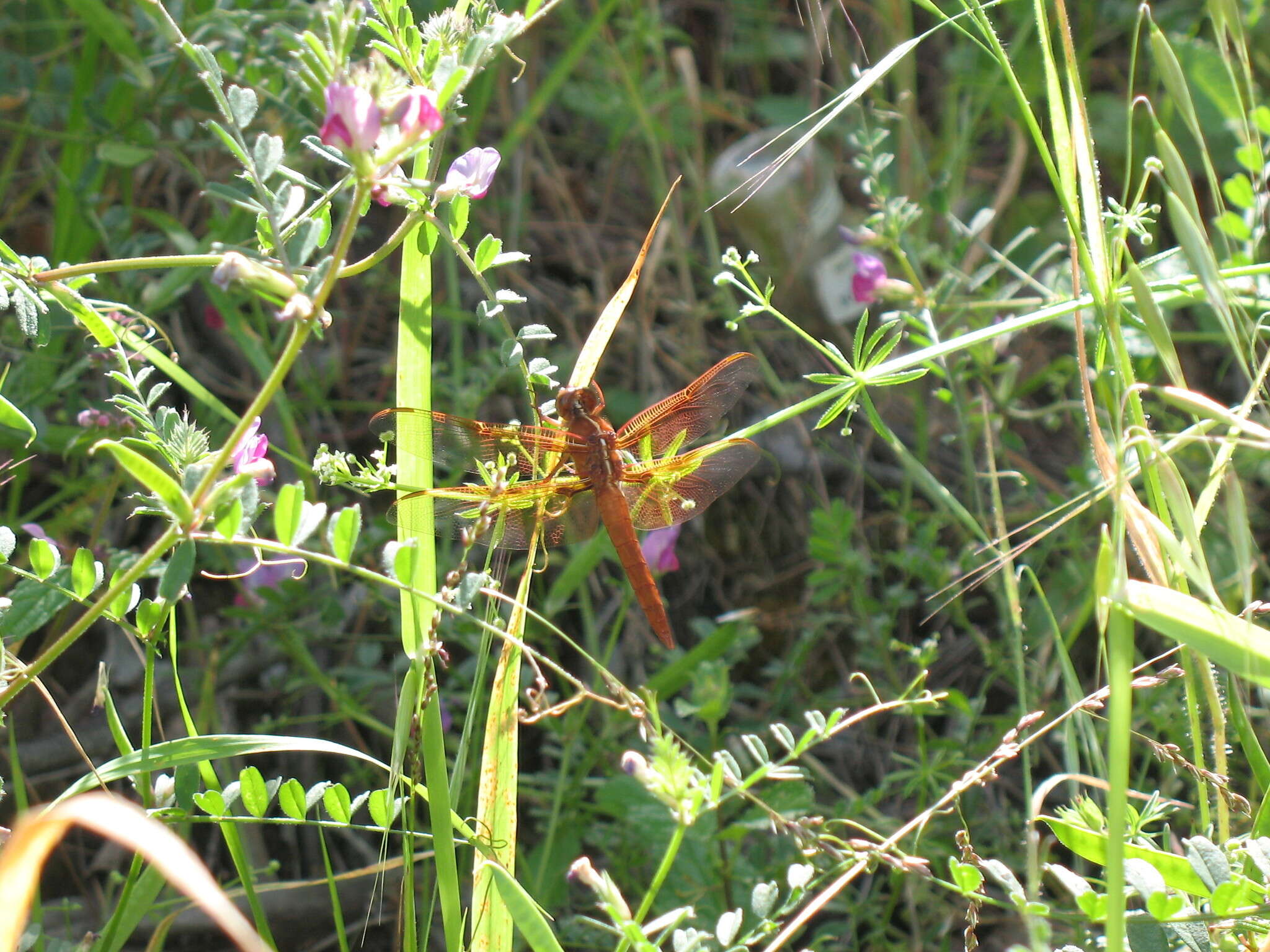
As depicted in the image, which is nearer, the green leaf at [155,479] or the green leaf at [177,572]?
the green leaf at [155,479]

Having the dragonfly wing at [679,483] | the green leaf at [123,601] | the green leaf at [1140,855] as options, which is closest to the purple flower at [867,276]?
the dragonfly wing at [679,483]

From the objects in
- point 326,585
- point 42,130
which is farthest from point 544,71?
point 326,585

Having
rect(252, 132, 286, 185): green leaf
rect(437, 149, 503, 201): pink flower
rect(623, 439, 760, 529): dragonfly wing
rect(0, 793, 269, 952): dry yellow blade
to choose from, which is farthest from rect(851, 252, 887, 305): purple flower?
rect(0, 793, 269, 952): dry yellow blade

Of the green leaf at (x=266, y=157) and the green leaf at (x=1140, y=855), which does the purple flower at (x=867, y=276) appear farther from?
the green leaf at (x=266, y=157)

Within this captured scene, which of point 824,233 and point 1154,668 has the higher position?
point 824,233

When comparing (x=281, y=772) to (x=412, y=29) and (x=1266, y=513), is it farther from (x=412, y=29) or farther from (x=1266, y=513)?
(x=1266, y=513)

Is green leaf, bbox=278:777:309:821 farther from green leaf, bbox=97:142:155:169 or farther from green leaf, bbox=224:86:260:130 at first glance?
green leaf, bbox=97:142:155:169

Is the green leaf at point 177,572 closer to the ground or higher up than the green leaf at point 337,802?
higher up
